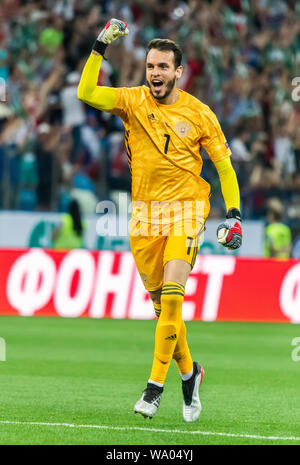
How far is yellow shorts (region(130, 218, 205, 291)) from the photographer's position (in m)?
7.74

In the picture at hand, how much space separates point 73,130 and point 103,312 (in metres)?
3.36

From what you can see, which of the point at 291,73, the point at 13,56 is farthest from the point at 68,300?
the point at 291,73

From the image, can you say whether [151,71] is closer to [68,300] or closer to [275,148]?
[68,300]

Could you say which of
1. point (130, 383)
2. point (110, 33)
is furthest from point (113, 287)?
point (110, 33)

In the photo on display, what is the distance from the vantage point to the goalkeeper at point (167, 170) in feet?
25.6

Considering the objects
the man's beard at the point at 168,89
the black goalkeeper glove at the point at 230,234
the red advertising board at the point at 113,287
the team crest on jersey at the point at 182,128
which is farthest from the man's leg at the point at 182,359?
the red advertising board at the point at 113,287

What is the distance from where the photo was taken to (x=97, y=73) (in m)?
7.70

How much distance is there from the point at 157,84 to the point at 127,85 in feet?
37.2

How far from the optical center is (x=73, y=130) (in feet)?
58.0

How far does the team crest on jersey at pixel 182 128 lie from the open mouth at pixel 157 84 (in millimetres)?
317

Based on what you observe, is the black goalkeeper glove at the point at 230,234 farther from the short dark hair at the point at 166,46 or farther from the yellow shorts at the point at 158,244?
the short dark hair at the point at 166,46

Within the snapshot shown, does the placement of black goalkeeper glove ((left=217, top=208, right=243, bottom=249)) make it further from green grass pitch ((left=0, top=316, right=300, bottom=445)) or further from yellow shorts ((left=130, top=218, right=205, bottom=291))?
green grass pitch ((left=0, top=316, right=300, bottom=445))

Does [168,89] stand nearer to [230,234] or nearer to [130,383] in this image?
[230,234]

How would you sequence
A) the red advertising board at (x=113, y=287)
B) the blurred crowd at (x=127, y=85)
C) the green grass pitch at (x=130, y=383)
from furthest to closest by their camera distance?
1. the blurred crowd at (x=127, y=85)
2. the red advertising board at (x=113, y=287)
3. the green grass pitch at (x=130, y=383)
